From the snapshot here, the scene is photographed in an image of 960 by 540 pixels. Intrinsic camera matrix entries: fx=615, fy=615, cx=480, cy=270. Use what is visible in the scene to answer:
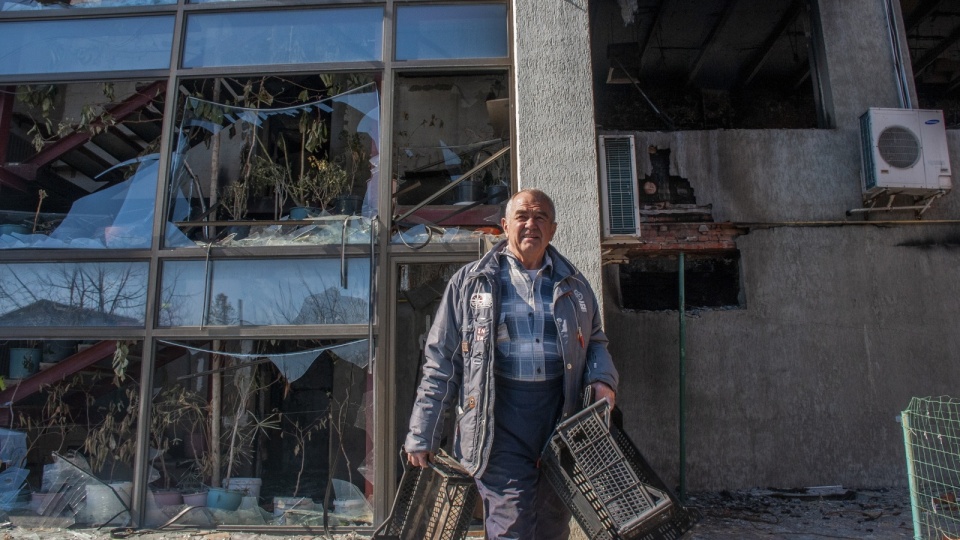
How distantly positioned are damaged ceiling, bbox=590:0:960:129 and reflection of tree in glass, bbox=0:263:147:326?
5751 mm

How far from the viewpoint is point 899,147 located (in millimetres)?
5602

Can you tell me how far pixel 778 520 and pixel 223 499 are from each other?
4189mm

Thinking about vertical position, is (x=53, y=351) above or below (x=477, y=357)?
above

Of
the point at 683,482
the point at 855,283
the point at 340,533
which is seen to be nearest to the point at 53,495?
the point at 340,533

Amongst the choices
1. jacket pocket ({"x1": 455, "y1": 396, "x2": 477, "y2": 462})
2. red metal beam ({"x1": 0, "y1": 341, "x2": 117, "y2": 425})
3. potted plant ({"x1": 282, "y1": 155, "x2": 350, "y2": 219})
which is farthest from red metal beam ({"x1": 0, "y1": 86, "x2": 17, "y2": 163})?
jacket pocket ({"x1": 455, "y1": 396, "x2": 477, "y2": 462})

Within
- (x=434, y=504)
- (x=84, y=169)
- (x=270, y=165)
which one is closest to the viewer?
(x=434, y=504)

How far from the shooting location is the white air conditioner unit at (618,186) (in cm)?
507

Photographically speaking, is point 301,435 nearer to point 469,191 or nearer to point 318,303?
point 318,303

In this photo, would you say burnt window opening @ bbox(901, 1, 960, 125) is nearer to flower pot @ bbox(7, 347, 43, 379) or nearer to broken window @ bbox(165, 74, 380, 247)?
broken window @ bbox(165, 74, 380, 247)

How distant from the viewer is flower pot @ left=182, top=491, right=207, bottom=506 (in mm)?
4586

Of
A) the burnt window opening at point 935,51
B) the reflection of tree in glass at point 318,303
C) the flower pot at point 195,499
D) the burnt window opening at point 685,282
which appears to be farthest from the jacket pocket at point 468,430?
the burnt window opening at point 935,51

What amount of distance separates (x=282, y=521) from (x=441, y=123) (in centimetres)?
469

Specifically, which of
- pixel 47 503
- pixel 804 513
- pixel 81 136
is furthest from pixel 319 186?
pixel 804 513

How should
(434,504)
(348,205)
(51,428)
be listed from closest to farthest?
(434,504) → (348,205) → (51,428)
